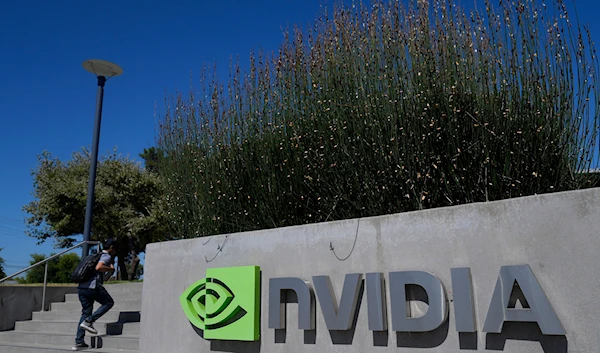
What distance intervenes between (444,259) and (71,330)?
20.4ft

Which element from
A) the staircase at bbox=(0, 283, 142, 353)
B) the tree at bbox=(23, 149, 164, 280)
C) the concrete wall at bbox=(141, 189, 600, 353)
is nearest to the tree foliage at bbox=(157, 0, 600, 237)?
the concrete wall at bbox=(141, 189, 600, 353)

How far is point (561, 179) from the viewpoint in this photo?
13.8ft

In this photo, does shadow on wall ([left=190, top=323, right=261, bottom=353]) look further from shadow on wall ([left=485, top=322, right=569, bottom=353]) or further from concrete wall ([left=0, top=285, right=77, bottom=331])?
concrete wall ([left=0, top=285, right=77, bottom=331])

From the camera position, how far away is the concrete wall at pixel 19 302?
857 cm

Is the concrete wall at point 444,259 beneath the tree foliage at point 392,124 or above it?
beneath

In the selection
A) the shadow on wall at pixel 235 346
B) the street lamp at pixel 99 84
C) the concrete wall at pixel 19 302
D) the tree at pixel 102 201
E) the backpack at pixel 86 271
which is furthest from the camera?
the tree at pixel 102 201

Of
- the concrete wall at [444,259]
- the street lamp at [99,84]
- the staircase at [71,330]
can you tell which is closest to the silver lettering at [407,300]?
the concrete wall at [444,259]

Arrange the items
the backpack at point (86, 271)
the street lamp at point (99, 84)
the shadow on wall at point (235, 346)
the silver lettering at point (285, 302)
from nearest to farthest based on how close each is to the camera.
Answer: the silver lettering at point (285, 302) → the shadow on wall at point (235, 346) → the backpack at point (86, 271) → the street lamp at point (99, 84)

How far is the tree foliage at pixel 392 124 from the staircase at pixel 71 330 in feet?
5.92

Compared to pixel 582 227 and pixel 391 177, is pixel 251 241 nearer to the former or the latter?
pixel 391 177

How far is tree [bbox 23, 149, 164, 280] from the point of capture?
1809 centimetres

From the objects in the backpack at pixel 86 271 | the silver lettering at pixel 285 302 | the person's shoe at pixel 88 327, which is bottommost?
the person's shoe at pixel 88 327

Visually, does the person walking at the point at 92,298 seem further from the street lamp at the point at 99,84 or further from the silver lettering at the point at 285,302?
the silver lettering at the point at 285,302

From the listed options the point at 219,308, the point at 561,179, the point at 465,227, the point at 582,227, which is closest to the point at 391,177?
the point at 465,227
